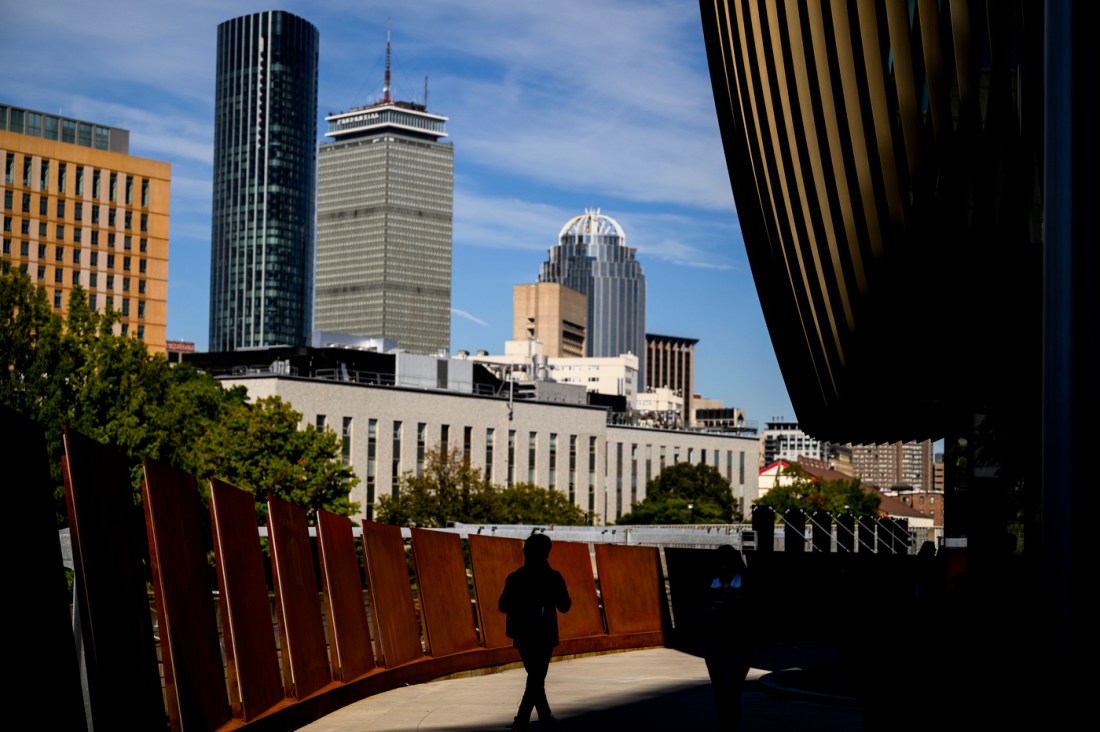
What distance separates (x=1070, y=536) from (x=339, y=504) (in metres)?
71.3

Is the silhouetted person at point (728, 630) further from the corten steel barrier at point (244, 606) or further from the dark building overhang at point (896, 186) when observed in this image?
the dark building overhang at point (896, 186)

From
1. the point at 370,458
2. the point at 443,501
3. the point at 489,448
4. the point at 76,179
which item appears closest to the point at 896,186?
the point at 443,501

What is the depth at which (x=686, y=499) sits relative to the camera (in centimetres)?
14000

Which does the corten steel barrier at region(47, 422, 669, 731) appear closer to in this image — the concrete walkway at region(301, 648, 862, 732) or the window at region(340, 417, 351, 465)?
the concrete walkway at region(301, 648, 862, 732)

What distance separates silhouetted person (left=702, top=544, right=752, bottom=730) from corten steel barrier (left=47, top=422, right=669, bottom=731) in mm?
3462

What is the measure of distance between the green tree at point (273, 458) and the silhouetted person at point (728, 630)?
63.0 metres

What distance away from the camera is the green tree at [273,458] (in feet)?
244

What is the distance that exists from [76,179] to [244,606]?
537 feet

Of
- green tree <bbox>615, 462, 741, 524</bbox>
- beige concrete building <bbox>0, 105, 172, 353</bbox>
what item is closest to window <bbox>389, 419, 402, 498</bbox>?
green tree <bbox>615, 462, 741, 524</bbox>

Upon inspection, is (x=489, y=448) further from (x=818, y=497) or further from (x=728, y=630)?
(x=728, y=630)

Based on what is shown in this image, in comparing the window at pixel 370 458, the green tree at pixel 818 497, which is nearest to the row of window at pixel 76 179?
the window at pixel 370 458

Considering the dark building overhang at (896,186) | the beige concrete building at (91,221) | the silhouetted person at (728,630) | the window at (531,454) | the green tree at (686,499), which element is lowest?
the green tree at (686,499)

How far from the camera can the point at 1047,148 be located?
19.5 feet

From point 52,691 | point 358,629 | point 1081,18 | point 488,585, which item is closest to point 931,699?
point 1081,18
